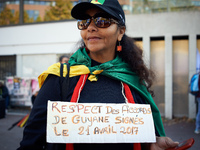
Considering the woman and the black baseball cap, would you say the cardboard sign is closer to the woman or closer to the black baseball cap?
the woman

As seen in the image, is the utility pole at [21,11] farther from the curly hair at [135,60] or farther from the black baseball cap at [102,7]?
the black baseball cap at [102,7]

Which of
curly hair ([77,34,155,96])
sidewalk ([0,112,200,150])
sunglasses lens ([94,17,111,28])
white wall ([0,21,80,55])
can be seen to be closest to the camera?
sunglasses lens ([94,17,111,28])

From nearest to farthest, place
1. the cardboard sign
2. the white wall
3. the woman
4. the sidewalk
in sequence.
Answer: the cardboard sign
the woman
the sidewalk
the white wall

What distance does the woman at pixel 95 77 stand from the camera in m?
1.34

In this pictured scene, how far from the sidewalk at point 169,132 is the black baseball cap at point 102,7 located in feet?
13.7

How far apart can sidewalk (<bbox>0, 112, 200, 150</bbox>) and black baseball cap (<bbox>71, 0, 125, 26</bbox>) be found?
419 centimetres

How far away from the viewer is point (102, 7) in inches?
54.7

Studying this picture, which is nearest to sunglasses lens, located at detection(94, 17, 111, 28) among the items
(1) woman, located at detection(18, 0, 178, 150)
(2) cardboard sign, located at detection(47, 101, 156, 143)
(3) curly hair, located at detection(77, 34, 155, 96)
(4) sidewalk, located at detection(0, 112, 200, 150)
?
(1) woman, located at detection(18, 0, 178, 150)

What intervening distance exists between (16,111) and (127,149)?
901 cm

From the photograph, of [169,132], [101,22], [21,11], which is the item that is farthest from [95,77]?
[21,11]

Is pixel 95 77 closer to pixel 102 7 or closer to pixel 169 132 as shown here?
pixel 102 7

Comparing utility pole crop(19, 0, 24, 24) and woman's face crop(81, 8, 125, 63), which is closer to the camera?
woman's face crop(81, 8, 125, 63)

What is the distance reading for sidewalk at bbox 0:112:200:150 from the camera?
4864mm

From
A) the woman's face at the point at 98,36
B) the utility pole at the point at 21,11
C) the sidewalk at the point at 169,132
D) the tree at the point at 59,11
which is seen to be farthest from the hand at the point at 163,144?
the utility pole at the point at 21,11
